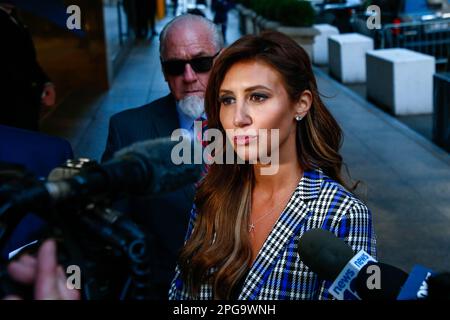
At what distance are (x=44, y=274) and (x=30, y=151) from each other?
167 centimetres

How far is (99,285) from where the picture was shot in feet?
4.11

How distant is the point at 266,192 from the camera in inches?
102

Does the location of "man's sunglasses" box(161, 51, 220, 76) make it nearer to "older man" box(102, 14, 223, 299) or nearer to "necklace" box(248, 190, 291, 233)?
"older man" box(102, 14, 223, 299)

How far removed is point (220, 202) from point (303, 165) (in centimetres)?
30

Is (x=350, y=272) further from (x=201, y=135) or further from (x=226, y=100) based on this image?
(x=201, y=135)

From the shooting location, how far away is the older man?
3023mm

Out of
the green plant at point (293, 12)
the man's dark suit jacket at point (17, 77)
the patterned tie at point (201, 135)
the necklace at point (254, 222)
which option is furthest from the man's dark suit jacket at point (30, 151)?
the green plant at point (293, 12)

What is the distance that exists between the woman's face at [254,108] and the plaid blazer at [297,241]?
0.21 metres

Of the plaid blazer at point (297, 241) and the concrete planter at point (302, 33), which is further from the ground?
the plaid blazer at point (297, 241)

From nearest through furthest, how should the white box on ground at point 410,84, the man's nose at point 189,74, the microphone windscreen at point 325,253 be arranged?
1. the microphone windscreen at point 325,253
2. the man's nose at point 189,74
3. the white box on ground at point 410,84

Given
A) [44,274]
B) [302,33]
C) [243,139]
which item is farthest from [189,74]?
[302,33]

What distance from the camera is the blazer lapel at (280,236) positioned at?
2.29 m

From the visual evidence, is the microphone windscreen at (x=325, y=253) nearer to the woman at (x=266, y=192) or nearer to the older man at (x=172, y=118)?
the woman at (x=266, y=192)
